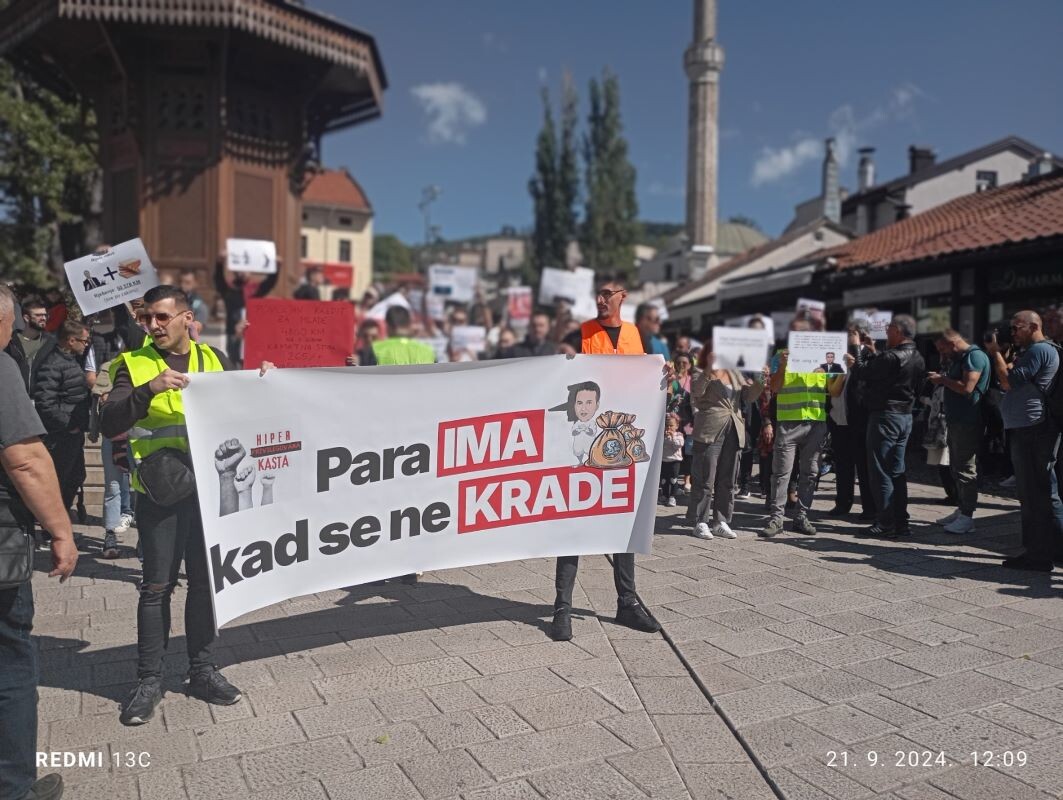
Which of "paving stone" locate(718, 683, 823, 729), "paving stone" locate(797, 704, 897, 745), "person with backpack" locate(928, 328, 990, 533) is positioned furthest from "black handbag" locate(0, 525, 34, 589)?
"person with backpack" locate(928, 328, 990, 533)

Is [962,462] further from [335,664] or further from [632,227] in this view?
[632,227]

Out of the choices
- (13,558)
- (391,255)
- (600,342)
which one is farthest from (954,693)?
(391,255)

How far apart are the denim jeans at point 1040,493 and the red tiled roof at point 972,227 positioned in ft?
25.3

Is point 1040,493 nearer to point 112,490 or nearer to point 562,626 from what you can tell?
point 562,626

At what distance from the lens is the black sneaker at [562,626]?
16.0 feet

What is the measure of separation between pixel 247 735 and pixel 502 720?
116cm

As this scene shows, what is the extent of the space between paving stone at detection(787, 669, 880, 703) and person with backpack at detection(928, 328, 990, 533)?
446cm

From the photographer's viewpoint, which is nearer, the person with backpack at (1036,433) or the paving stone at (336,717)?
the paving stone at (336,717)

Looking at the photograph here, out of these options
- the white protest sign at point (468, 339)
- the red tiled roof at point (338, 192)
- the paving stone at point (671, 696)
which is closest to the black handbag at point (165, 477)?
the paving stone at point (671, 696)

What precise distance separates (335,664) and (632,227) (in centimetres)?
5051

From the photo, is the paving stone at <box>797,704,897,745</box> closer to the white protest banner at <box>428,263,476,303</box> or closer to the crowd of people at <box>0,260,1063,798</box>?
the crowd of people at <box>0,260,1063,798</box>

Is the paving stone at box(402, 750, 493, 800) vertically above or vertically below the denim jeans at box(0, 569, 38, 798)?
below

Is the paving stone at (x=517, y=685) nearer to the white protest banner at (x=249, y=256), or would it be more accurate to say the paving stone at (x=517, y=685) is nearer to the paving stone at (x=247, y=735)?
the paving stone at (x=247, y=735)

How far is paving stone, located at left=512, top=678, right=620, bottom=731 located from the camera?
3781 millimetres
